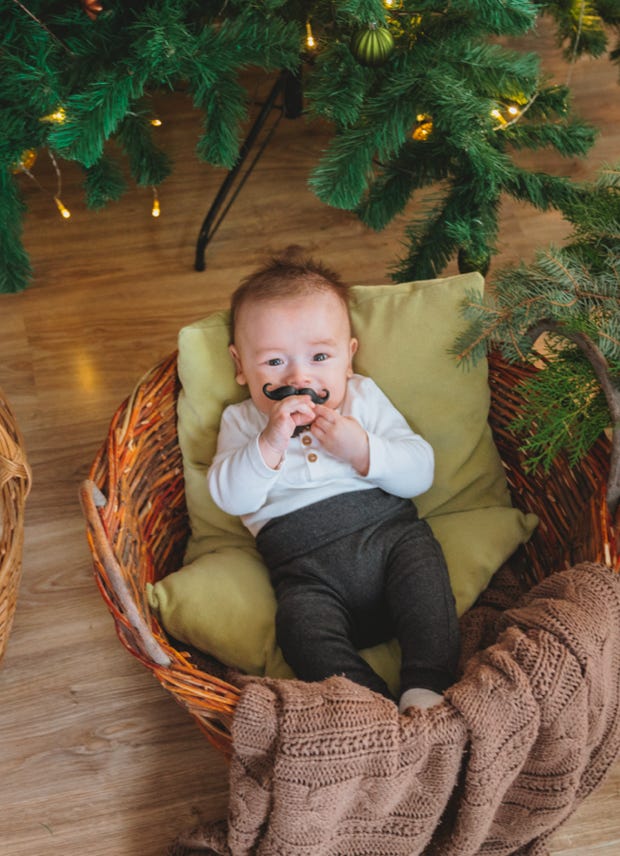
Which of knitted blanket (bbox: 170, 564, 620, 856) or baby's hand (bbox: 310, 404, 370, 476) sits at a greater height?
baby's hand (bbox: 310, 404, 370, 476)

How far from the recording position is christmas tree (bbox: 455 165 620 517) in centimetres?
113

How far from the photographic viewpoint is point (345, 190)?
4.41 feet

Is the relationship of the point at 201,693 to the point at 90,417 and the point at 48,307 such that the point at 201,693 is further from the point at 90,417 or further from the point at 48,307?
the point at 48,307

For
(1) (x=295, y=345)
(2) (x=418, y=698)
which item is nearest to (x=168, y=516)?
(1) (x=295, y=345)

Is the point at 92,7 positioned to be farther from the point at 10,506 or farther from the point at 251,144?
the point at 10,506

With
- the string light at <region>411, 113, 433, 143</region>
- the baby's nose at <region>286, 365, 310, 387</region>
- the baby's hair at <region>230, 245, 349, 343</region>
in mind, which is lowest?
the baby's nose at <region>286, 365, 310, 387</region>

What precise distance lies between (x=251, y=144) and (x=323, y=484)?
2.34 feet

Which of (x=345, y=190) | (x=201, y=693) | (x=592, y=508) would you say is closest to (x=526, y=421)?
(x=592, y=508)

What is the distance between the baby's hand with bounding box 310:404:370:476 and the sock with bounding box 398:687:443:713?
0.32 metres

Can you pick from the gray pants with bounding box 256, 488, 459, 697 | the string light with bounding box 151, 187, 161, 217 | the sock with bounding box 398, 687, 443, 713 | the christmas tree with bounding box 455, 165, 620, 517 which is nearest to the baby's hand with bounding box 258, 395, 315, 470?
the gray pants with bounding box 256, 488, 459, 697

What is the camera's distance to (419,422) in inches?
57.5

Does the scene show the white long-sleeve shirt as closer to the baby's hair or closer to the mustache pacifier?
the mustache pacifier

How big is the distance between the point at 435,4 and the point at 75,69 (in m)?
0.52

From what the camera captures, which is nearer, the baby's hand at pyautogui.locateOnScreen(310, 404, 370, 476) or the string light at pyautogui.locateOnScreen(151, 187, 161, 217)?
the baby's hand at pyautogui.locateOnScreen(310, 404, 370, 476)
